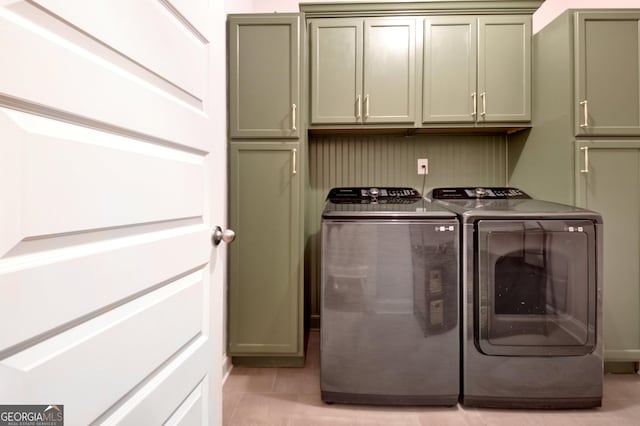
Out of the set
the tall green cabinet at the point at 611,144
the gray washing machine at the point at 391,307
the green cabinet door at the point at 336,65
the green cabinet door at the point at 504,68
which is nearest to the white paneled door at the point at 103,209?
the gray washing machine at the point at 391,307

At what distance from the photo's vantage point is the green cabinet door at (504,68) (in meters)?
2.12

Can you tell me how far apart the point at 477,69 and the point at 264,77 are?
142cm

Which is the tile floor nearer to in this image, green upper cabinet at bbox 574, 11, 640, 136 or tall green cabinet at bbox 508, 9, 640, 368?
tall green cabinet at bbox 508, 9, 640, 368

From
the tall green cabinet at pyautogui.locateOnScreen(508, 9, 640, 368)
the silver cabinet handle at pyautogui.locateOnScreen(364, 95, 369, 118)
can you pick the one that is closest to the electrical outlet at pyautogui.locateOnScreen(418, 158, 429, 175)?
the silver cabinet handle at pyautogui.locateOnScreen(364, 95, 369, 118)

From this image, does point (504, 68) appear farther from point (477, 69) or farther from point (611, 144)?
point (611, 144)

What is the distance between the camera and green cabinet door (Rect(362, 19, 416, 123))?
2125 mm

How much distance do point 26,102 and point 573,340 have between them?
2187 millimetres

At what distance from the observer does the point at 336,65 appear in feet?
7.06

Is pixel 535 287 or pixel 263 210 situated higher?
pixel 263 210

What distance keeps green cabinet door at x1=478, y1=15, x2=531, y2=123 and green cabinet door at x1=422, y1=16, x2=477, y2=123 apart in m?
0.06

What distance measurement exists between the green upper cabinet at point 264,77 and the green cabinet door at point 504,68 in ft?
4.09

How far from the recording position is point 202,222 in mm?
964

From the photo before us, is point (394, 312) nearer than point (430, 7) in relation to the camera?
Yes

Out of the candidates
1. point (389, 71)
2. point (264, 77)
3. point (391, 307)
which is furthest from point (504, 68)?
point (391, 307)
